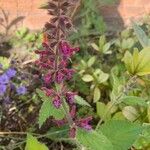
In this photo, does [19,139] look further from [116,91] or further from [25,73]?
[116,91]

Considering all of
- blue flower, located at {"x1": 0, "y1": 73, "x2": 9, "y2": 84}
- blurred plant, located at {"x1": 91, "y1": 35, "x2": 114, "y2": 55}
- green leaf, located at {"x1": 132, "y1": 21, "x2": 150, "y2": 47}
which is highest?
green leaf, located at {"x1": 132, "y1": 21, "x2": 150, "y2": 47}

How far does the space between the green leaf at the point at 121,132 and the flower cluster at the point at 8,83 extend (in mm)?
1101

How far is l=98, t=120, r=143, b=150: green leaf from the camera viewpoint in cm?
173

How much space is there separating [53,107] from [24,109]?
136 centimetres

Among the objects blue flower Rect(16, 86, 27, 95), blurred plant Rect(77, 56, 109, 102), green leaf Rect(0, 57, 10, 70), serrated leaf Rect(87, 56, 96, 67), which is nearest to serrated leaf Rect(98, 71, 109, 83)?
blurred plant Rect(77, 56, 109, 102)

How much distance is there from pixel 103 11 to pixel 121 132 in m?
1.99

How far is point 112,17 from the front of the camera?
3639 millimetres

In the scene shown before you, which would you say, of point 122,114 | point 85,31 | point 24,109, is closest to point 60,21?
point 122,114

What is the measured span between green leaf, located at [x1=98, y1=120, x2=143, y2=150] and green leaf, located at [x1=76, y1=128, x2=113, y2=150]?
0.37 feet

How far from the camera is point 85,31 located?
132 inches

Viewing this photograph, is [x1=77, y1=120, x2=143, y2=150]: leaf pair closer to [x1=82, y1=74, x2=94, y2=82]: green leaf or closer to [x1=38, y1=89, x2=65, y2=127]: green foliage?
[x1=38, y1=89, x2=65, y2=127]: green foliage

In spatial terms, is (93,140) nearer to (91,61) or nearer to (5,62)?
(91,61)

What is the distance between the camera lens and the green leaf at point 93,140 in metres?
1.59

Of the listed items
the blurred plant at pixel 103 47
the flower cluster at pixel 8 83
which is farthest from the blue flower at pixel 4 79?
the blurred plant at pixel 103 47
